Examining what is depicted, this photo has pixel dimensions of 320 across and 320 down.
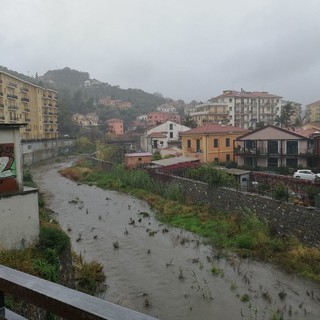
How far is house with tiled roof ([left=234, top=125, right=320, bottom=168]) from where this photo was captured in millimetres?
37250

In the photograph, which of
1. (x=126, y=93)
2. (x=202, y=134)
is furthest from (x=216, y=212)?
(x=126, y=93)

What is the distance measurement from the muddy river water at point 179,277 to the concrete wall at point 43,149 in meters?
33.4

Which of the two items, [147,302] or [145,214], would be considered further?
[145,214]

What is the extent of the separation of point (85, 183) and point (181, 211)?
19694 millimetres

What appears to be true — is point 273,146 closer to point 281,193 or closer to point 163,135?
point 281,193

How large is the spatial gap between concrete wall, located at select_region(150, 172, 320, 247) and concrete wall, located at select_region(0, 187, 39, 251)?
12893 millimetres

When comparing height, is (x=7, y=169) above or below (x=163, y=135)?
below

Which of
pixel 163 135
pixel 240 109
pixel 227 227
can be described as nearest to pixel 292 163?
pixel 227 227

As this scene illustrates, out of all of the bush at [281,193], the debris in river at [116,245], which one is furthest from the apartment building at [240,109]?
the debris in river at [116,245]

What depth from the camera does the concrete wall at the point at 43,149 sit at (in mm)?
56719

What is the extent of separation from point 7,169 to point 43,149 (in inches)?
2133

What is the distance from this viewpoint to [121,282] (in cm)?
1558

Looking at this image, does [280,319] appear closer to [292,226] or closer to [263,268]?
[263,268]

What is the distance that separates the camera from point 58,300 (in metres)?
1.66
